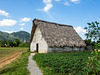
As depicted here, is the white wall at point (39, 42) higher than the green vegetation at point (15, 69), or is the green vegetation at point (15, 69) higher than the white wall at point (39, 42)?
the white wall at point (39, 42)

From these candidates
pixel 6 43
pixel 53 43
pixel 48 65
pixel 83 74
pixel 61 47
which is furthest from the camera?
pixel 6 43

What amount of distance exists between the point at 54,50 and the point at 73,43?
4.40 m

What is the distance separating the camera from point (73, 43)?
1870 cm

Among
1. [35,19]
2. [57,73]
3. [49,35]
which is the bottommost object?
[57,73]

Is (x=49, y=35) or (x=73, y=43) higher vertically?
(x=49, y=35)

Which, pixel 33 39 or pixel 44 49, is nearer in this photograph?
pixel 44 49

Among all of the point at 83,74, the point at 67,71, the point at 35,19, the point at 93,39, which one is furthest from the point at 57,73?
the point at 35,19

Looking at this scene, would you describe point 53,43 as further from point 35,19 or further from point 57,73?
point 57,73

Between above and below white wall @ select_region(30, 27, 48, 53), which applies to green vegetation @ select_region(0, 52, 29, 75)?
below

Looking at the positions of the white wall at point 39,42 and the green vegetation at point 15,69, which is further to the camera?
the white wall at point 39,42

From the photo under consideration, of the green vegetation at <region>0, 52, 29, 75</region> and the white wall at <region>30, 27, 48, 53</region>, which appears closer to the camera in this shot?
the green vegetation at <region>0, 52, 29, 75</region>

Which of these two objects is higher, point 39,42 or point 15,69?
point 39,42

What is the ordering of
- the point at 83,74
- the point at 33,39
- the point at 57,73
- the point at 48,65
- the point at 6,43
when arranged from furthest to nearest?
the point at 6,43
the point at 33,39
the point at 48,65
the point at 57,73
the point at 83,74

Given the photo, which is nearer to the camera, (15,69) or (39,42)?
(15,69)
